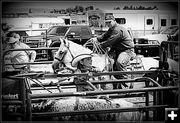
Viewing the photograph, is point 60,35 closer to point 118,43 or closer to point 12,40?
point 12,40

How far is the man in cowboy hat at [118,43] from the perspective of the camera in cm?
381

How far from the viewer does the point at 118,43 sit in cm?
385

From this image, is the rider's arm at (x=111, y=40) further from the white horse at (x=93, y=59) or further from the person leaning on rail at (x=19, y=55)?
the person leaning on rail at (x=19, y=55)

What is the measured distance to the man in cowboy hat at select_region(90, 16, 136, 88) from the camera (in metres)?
3.81

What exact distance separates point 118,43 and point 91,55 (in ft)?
1.24

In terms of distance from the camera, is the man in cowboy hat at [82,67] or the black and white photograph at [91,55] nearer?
the black and white photograph at [91,55]

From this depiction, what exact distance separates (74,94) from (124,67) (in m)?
0.84

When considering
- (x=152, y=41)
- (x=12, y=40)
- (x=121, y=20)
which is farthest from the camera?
(x=152, y=41)

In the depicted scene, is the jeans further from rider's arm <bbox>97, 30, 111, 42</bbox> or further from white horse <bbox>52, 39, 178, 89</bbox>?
rider's arm <bbox>97, 30, 111, 42</bbox>

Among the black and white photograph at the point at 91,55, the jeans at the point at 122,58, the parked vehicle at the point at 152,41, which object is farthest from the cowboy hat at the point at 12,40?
the parked vehicle at the point at 152,41

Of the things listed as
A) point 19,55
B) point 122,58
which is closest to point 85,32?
point 122,58

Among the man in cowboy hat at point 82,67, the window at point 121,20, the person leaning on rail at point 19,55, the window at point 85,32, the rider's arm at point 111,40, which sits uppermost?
the window at point 121,20

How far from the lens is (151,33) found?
153 inches

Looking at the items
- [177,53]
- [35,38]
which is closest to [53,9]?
[35,38]
